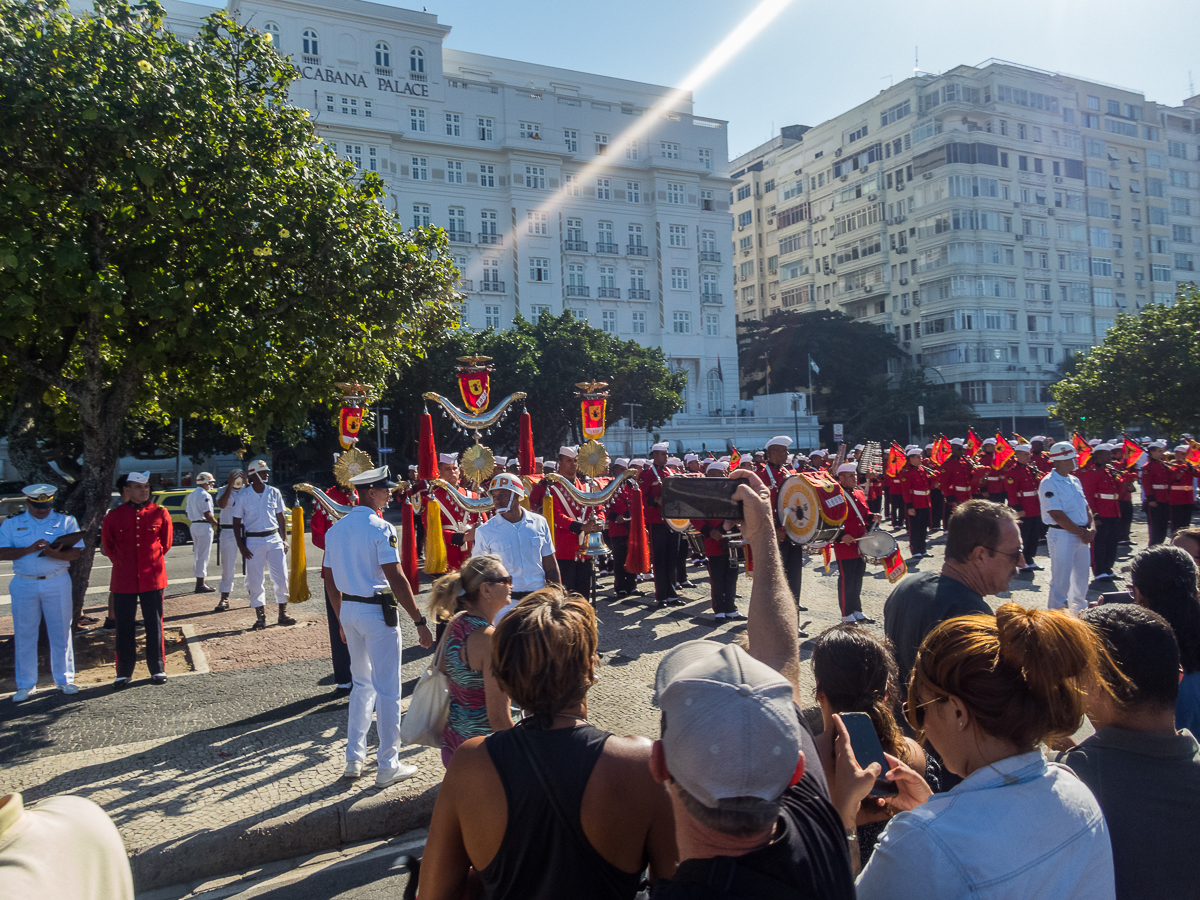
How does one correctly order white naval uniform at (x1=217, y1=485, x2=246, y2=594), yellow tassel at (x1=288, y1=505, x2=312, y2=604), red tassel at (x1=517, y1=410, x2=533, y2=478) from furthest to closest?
white naval uniform at (x1=217, y1=485, x2=246, y2=594), red tassel at (x1=517, y1=410, x2=533, y2=478), yellow tassel at (x1=288, y1=505, x2=312, y2=604)

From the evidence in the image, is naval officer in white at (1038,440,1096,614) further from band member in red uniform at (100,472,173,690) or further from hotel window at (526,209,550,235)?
hotel window at (526,209,550,235)

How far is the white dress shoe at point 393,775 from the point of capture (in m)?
5.05

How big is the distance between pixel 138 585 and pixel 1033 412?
219ft

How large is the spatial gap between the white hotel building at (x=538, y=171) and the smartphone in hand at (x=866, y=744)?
48.9 m

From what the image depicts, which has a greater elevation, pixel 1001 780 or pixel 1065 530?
pixel 1001 780

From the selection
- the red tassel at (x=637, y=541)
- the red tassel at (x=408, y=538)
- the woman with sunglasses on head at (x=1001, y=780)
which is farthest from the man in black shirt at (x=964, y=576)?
the red tassel at (x=637, y=541)

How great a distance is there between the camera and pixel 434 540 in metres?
9.46

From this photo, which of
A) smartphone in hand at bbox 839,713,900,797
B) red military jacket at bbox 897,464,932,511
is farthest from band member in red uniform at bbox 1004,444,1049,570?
smartphone in hand at bbox 839,713,900,797

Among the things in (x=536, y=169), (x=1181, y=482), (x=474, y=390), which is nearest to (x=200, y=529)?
(x=474, y=390)

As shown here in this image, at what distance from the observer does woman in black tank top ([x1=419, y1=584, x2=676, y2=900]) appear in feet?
6.56

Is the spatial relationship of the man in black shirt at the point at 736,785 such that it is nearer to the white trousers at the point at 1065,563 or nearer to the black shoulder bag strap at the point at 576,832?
the black shoulder bag strap at the point at 576,832

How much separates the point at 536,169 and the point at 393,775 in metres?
57.2

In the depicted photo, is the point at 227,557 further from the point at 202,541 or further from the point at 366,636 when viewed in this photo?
the point at 366,636

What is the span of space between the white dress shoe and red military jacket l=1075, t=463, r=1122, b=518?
35.4 ft
